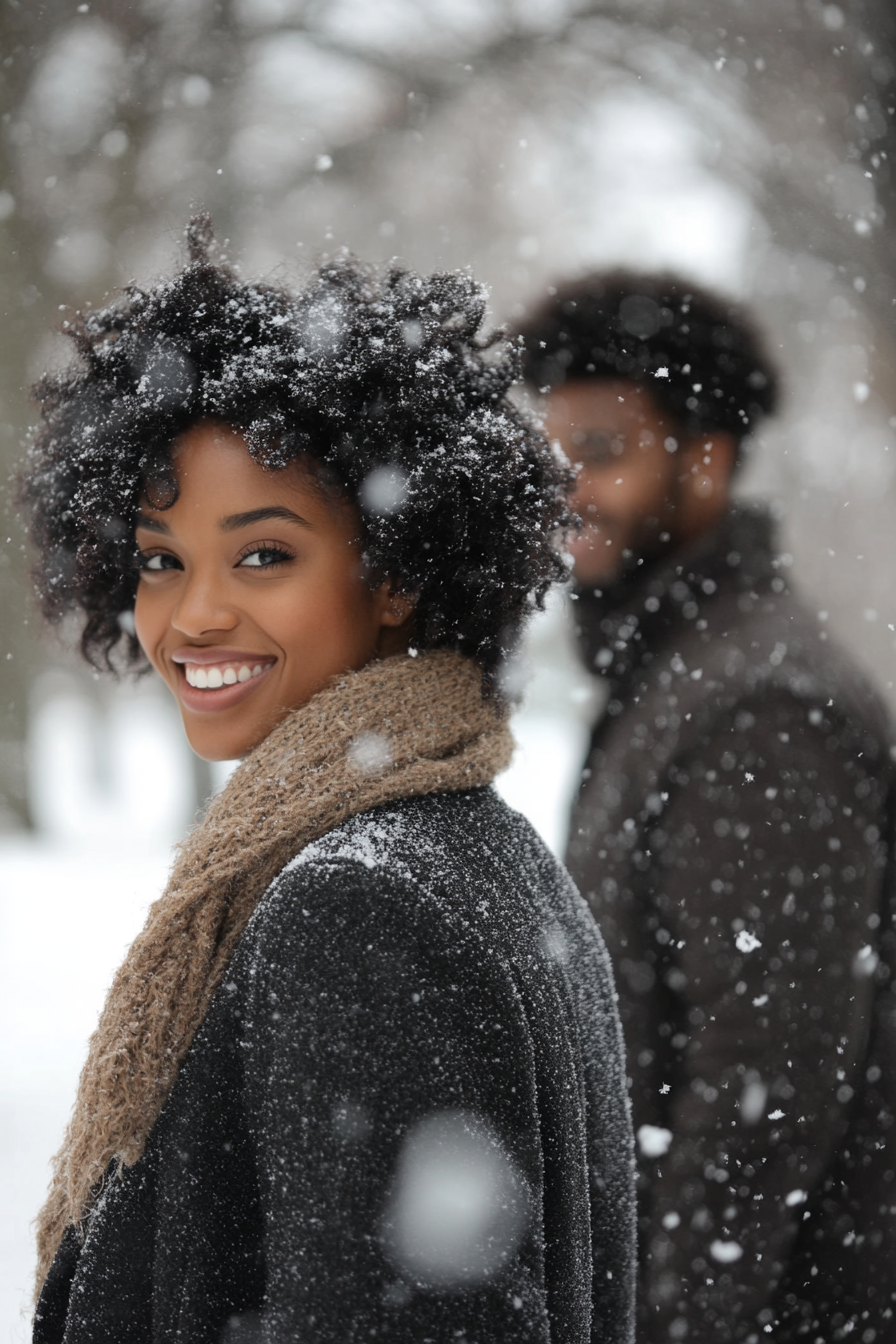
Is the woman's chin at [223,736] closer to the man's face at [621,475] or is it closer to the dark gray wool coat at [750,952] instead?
the dark gray wool coat at [750,952]

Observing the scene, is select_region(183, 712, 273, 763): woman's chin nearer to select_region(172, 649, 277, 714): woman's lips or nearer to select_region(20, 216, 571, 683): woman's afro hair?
select_region(172, 649, 277, 714): woman's lips

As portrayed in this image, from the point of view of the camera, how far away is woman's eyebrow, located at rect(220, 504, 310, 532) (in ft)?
3.98

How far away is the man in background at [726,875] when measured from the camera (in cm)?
182

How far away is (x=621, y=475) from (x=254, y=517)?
3.96ft

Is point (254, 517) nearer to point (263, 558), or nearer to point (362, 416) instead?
point (263, 558)

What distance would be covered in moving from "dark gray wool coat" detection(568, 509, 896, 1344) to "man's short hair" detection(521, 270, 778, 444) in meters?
0.31

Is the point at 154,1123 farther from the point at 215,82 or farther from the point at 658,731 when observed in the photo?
the point at 215,82

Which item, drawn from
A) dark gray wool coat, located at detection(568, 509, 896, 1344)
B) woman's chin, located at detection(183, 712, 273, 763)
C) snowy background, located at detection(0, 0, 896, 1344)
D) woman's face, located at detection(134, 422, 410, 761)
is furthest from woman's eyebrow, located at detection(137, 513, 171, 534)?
snowy background, located at detection(0, 0, 896, 1344)

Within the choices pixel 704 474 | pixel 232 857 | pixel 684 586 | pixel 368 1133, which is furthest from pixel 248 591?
pixel 704 474

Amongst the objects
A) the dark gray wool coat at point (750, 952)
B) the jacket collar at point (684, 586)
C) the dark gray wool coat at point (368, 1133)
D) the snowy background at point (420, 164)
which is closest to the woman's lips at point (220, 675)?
the dark gray wool coat at point (368, 1133)

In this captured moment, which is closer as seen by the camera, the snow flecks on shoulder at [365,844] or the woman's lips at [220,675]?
the snow flecks on shoulder at [365,844]

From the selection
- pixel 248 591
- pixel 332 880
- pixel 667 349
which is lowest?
pixel 332 880

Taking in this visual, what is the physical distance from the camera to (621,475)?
2.25 meters

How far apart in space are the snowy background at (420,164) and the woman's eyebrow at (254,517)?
424 centimetres
